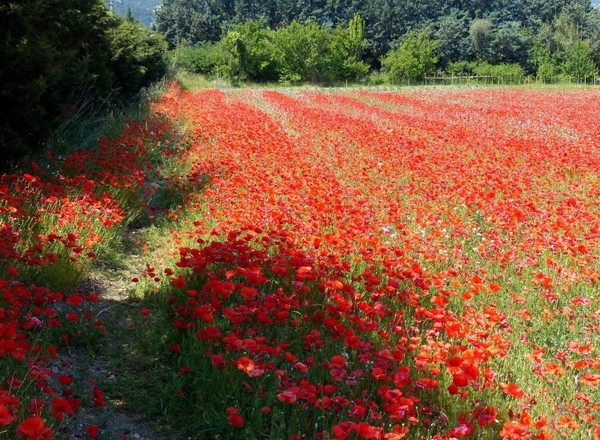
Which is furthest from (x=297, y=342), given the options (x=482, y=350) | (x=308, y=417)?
(x=482, y=350)

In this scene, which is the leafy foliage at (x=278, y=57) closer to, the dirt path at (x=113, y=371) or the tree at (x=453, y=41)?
the tree at (x=453, y=41)

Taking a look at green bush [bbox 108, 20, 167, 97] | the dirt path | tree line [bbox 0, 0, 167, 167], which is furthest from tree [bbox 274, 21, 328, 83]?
the dirt path

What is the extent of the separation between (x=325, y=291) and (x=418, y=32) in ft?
253

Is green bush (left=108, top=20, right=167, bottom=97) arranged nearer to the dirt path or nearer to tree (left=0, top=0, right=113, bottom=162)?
tree (left=0, top=0, right=113, bottom=162)

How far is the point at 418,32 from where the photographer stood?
75188mm

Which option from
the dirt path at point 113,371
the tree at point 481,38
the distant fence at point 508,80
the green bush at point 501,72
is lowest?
the dirt path at point 113,371

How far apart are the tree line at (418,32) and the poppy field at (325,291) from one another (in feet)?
148

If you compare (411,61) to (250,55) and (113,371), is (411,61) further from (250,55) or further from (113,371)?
(113,371)

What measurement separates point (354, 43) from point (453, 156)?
186ft

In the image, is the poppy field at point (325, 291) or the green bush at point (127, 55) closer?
the poppy field at point (325, 291)

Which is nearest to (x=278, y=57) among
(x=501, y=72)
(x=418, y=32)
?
(x=501, y=72)

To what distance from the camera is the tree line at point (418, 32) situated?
57.8m

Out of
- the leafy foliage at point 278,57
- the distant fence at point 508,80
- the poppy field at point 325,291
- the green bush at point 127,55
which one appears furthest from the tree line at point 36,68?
the distant fence at point 508,80

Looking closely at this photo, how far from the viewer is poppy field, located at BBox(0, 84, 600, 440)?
293cm
